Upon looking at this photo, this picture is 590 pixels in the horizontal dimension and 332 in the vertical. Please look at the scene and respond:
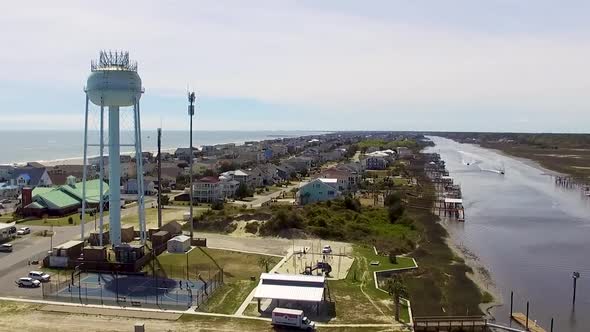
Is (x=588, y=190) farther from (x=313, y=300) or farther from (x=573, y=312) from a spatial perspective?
(x=313, y=300)

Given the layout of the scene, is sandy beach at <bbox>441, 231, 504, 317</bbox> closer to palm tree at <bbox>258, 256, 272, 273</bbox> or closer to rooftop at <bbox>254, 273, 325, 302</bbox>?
rooftop at <bbox>254, 273, 325, 302</bbox>

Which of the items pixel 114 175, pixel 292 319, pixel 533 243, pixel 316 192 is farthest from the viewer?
pixel 316 192

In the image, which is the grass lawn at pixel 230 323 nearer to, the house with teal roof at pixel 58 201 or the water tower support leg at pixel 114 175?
the water tower support leg at pixel 114 175

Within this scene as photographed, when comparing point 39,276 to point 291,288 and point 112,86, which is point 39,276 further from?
point 291,288

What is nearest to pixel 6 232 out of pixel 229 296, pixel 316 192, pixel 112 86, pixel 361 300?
pixel 112 86

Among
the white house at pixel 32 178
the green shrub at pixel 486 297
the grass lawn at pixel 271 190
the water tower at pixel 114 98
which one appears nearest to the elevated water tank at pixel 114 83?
the water tower at pixel 114 98
